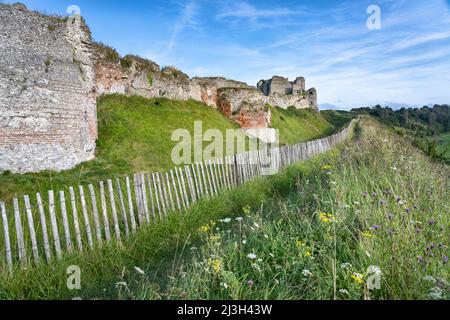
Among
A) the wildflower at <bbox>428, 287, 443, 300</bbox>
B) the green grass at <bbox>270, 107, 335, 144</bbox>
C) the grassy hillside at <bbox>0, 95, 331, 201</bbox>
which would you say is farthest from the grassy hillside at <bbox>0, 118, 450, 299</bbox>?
the green grass at <bbox>270, 107, 335, 144</bbox>

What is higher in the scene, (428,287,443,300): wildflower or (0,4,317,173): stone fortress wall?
(0,4,317,173): stone fortress wall

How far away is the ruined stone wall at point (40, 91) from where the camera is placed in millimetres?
9531

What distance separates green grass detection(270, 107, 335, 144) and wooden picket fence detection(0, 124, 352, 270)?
16.4 m

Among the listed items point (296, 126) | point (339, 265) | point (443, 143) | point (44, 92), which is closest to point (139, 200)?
point (339, 265)

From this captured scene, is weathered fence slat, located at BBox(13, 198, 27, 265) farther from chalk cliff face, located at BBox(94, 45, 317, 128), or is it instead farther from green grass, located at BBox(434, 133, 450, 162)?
chalk cliff face, located at BBox(94, 45, 317, 128)

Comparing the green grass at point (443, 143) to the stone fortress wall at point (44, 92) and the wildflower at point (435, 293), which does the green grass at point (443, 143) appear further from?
the stone fortress wall at point (44, 92)

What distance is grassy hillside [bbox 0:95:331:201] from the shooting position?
31.4 ft

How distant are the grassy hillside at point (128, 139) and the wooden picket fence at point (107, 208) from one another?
1.17m

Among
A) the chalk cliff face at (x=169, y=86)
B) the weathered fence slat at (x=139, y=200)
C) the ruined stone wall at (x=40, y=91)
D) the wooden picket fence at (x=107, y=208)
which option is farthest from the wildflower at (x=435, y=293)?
the chalk cliff face at (x=169, y=86)

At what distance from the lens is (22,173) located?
9789 millimetres

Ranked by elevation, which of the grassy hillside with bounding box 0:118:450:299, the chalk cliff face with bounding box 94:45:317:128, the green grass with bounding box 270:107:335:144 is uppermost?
the chalk cliff face with bounding box 94:45:317:128

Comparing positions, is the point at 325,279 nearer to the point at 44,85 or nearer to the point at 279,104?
the point at 44,85
